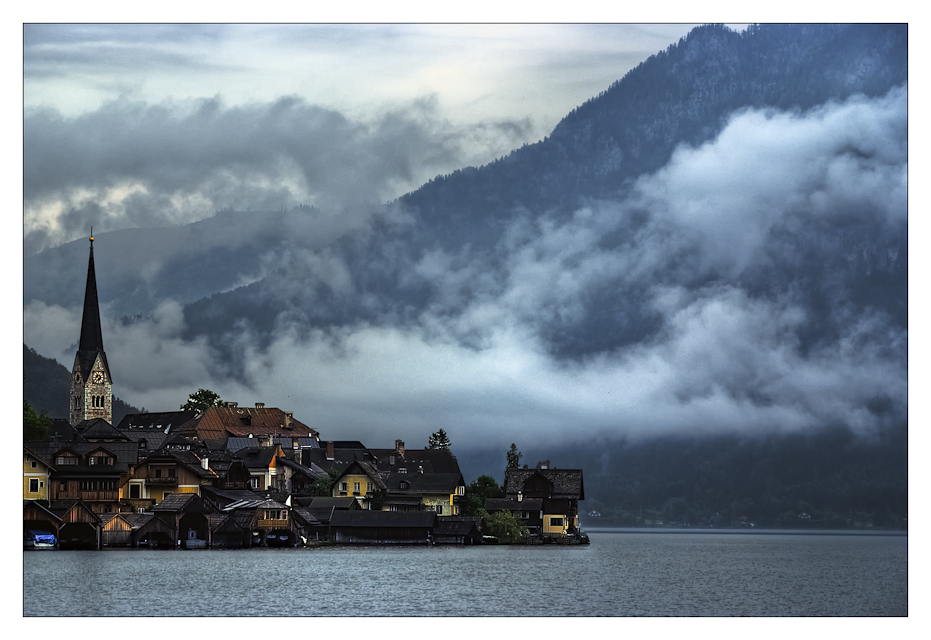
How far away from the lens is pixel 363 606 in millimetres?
38750

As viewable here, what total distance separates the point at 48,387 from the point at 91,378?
2077cm

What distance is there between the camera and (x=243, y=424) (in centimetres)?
11625

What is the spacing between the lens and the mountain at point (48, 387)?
93.3m

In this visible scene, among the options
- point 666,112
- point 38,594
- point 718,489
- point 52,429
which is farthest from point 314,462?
point 666,112

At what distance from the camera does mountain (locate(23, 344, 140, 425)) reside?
306 ft

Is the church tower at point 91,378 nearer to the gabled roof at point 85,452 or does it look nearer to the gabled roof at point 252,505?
the gabled roof at point 85,452


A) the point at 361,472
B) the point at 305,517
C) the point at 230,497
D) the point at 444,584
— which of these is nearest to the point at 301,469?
the point at 361,472

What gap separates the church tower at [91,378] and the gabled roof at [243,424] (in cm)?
1604

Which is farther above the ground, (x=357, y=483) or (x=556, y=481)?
(x=556, y=481)

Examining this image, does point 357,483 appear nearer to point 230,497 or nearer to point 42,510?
point 230,497

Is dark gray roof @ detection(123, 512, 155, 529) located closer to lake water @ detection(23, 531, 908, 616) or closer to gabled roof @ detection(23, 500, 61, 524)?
lake water @ detection(23, 531, 908, 616)

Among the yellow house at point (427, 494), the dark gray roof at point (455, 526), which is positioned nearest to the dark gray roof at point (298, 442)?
the yellow house at point (427, 494)

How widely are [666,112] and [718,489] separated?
63.4 m
